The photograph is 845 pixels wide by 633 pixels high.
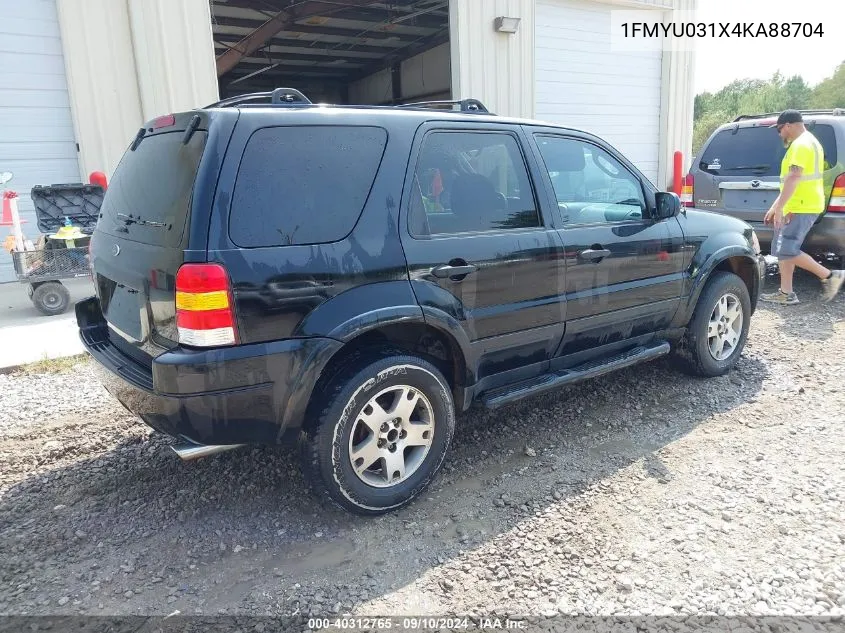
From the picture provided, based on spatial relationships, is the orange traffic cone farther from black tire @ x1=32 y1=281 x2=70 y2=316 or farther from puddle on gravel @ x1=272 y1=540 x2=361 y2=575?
puddle on gravel @ x1=272 y1=540 x2=361 y2=575

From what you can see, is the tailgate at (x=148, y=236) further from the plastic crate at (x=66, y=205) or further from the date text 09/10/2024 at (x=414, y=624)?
the plastic crate at (x=66, y=205)

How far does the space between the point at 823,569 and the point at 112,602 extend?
2895mm

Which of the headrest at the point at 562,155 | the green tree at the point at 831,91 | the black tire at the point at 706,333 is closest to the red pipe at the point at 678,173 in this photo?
the black tire at the point at 706,333

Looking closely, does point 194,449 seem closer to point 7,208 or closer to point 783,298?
point 7,208

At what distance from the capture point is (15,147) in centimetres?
688

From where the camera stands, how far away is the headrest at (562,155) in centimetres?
366

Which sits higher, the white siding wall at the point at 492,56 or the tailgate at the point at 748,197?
the white siding wall at the point at 492,56

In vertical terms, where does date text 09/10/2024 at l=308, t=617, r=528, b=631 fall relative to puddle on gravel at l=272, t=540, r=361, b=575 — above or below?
below

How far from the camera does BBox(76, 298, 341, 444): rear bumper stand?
2.52m

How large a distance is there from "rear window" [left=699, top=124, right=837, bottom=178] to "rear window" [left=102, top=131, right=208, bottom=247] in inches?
270

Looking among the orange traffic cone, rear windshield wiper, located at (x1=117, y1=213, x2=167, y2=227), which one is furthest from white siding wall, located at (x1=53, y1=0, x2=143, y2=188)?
rear windshield wiper, located at (x1=117, y1=213, x2=167, y2=227)

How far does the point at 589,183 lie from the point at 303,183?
195 centimetres

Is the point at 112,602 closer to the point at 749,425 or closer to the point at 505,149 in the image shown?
the point at 505,149

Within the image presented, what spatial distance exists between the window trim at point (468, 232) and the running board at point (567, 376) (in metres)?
0.86
